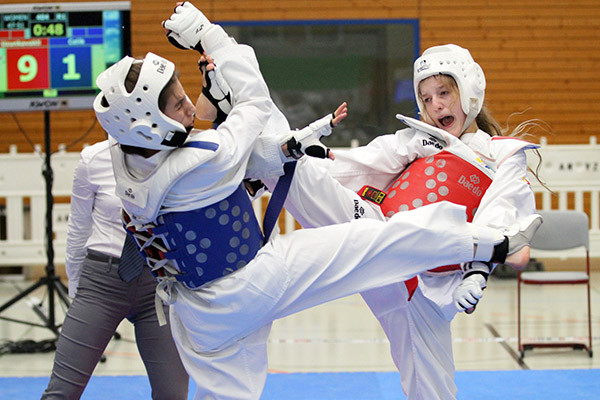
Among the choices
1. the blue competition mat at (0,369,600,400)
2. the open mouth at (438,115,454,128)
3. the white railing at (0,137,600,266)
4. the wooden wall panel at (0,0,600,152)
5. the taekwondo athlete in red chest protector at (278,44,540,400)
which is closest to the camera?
the taekwondo athlete in red chest protector at (278,44,540,400)

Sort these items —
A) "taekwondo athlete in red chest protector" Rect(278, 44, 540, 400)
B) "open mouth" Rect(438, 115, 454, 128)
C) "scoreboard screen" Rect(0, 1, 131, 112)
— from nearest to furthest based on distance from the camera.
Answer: "taekwondo athlete in red chest protector" Rect(278, 44, 540, 400), "open mouth" Rect(438, 115, 454, 128), "scoreboard screen" Rect(0, 1, 131, 112)

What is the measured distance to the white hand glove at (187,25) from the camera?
2.62 m

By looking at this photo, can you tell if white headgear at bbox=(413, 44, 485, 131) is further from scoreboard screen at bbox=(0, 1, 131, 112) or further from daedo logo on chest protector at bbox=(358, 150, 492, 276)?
scoreboard screen at bbox=(0, 1, 131, 112)

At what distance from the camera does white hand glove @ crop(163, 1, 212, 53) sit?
262cm

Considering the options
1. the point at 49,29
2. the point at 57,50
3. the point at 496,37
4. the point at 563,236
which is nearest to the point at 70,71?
the point at 57,50

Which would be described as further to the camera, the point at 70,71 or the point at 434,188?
the point at 70,71

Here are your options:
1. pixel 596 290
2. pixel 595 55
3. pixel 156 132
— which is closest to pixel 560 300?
pixel 596 290

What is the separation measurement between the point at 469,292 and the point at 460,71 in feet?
3.16

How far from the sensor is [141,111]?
7.59ft

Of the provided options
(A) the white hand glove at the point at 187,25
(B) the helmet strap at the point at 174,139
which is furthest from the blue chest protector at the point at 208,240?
(A) the white hand glove at the point at 187,25

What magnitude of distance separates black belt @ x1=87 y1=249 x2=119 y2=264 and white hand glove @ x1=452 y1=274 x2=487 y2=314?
1594 mm

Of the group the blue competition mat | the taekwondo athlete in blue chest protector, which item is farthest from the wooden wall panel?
the taekwondo athlete in blue chest protector

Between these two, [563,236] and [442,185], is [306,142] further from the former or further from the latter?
[563,236]

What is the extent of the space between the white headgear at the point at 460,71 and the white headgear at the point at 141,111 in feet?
3.89
